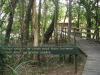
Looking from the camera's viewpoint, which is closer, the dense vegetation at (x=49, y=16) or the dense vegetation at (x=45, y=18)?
the dense vegetation at (x=45, y=18)

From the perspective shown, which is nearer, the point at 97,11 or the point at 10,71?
the point at 10,71

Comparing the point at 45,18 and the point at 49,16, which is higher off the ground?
the point at 49,16

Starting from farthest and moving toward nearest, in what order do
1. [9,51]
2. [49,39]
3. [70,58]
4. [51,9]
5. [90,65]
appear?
[51,9] → [49,39] → [70,58] → [90,65] → [9,51]

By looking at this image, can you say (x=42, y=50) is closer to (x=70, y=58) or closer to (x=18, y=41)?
(x=70, y=58)

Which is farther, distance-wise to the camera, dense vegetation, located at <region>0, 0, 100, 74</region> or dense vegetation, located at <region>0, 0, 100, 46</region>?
dense vegetation, located at <region>0, 0, 100, 46</region>

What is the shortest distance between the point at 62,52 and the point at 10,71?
12.6 feet

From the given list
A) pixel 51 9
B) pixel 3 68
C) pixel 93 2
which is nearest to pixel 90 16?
pixel 93 2

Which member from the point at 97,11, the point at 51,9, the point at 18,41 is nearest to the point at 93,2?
the point at 97,11

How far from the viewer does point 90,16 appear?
1041 inches

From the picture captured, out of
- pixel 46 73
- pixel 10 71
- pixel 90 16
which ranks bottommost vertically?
pixel 46 73

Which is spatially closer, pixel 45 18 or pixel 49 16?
pixel 45 18

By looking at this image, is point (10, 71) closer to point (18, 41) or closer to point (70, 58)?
point (70, 58)

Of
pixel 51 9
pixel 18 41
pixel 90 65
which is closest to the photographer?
pixel 90 65

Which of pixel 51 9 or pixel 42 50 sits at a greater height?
pixel 51 9
